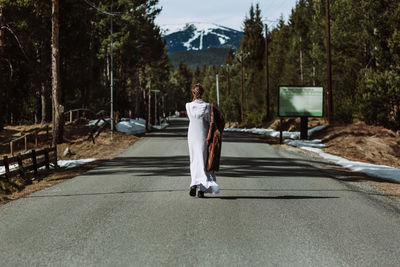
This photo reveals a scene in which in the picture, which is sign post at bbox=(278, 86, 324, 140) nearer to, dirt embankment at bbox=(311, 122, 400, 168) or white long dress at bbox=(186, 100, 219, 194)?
dirt embankment at bbox=(311, 122, 400, 168)

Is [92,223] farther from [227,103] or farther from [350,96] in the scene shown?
[227,103]

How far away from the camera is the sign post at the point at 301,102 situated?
25.9 m

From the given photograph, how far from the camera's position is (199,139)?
8.22 m

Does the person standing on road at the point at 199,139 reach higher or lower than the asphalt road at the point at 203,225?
higher

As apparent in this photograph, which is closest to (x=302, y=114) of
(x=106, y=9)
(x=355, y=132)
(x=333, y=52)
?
(x=355, y=132)

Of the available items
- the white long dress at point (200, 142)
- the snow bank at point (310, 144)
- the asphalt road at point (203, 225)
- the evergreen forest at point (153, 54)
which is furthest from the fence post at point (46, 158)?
the snow bank at point (310, 144)

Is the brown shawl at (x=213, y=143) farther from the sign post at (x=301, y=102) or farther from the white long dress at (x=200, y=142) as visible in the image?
the sign post at (x=301, y=102)

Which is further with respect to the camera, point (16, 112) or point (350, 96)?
point (16, 112)

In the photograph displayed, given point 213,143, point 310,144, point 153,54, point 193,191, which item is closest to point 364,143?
point 310,144

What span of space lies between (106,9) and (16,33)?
17257 mm

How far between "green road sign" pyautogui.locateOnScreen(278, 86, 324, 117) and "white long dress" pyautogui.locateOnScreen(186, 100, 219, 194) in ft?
59.8

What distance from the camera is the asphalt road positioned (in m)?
4.84

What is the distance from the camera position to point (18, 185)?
11.3 m

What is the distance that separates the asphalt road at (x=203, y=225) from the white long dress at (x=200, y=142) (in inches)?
14.5
